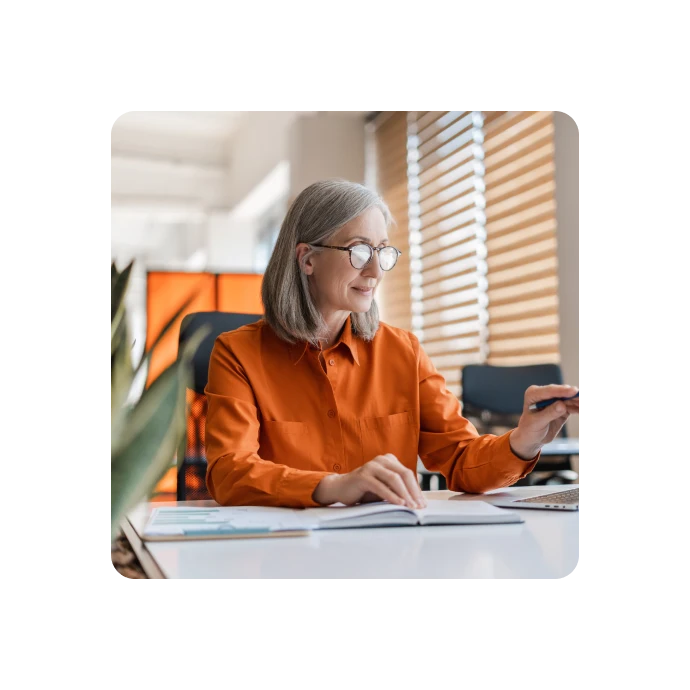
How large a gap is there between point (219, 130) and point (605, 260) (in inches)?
249

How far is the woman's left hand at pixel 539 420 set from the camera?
122 cm

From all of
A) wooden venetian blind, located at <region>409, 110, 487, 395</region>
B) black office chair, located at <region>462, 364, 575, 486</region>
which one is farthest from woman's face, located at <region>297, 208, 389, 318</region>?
wooden venetian blind, located at <region>409, 110, 487, 395</region>

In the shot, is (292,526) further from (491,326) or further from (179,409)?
(491,326)

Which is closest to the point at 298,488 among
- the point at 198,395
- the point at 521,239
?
the point at 198,395

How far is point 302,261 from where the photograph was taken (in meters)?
1.68

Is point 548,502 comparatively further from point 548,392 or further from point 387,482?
point 387,482

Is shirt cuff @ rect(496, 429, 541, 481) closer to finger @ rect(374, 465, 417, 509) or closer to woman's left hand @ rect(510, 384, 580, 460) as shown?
woman's left hand @ rect(510, 384, 580, 460)

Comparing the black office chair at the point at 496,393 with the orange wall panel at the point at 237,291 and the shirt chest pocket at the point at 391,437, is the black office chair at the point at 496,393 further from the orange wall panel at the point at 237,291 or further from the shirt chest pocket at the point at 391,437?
the shirt chest pocket at the point at 391,437

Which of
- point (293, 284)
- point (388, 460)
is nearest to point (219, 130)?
point (293, 284)

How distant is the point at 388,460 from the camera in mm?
1047

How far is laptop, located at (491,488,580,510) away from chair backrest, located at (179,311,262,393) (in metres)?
0.86

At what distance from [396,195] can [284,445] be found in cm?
330

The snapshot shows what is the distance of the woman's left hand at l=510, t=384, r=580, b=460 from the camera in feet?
4.00

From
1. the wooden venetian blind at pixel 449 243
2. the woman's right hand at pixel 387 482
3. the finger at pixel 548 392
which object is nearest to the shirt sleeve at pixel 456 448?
the finger at pixel 548 392
